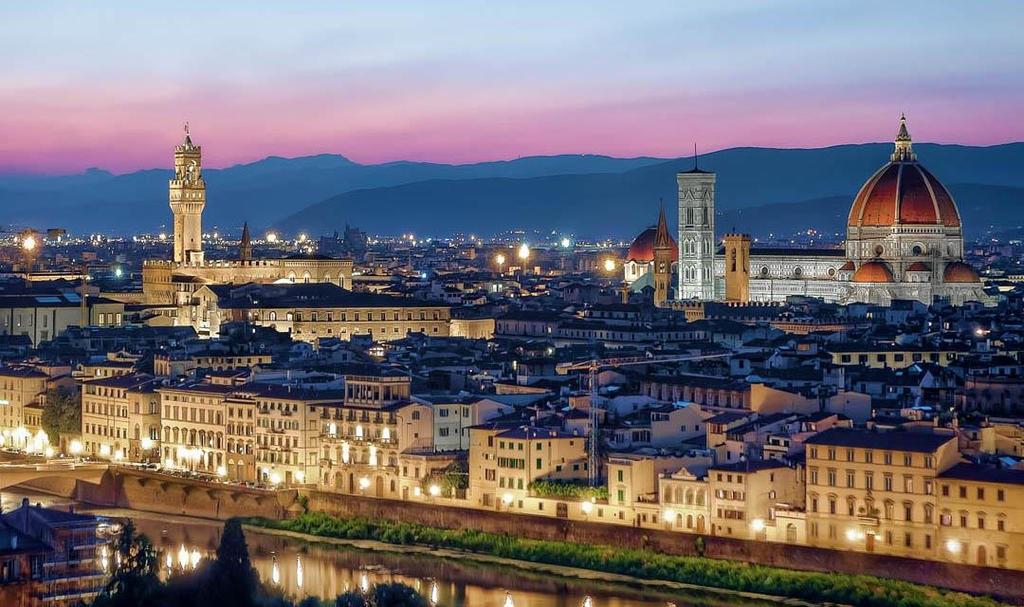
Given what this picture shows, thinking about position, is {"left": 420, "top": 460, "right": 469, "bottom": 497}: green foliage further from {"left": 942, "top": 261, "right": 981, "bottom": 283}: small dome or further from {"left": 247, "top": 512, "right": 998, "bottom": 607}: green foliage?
{"left": 942, "top": 261, "right": 981, "bottom": 283}: small dome

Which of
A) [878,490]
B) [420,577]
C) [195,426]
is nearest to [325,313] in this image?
[195,426]

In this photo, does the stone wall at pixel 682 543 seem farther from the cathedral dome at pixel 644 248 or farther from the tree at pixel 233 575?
the cathedral dome at pixel 644 248

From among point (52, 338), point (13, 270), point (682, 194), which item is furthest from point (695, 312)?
point (13, 270)

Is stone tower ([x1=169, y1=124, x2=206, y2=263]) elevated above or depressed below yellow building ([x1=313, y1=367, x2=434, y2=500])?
above

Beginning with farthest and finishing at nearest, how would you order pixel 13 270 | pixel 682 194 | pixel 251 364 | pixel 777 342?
pixel 13 270 → pixel 682 194 → pixel 777 342 → pixel 251 364

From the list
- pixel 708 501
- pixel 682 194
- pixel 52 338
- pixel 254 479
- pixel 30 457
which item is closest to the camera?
pixel 708 501

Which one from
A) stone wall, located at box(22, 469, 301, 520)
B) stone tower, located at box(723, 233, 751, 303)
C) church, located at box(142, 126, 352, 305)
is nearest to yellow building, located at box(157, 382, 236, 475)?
stone wall, located at box(22, 469, 301, 520)

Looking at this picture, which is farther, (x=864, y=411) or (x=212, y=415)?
(x=212, y=415)

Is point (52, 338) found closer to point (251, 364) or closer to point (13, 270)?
point (251, 364)

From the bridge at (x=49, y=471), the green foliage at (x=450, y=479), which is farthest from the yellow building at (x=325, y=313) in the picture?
the green foliage at (x=450, y=479)
